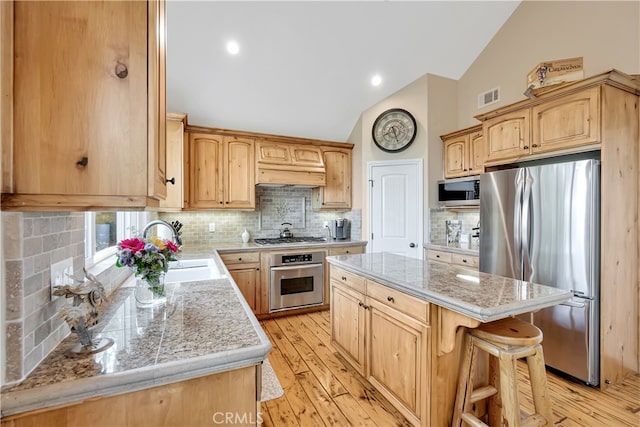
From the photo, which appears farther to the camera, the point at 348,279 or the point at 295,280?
the point at 295,280

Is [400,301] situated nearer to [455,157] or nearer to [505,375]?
[505,375]

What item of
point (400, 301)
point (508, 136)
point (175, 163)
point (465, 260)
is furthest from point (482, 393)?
point (175, 163)

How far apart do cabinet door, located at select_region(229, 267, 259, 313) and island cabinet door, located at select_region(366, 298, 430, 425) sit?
6.20 ft

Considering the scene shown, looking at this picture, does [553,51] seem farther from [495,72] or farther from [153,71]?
[153,71]

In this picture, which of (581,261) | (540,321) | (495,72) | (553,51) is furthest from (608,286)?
(495,72)

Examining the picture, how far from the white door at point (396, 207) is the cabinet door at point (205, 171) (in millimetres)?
2101

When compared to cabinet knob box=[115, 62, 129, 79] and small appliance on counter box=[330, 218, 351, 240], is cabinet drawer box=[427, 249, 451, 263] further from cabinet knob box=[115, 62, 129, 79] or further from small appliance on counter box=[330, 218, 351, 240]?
cabinet knob box=[115, 62, 129, 79]

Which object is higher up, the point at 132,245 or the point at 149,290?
the point at 132,245

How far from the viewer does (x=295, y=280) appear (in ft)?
12.3

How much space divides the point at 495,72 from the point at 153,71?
3.95 m

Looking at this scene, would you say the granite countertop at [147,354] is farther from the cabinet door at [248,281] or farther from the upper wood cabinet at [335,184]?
the upper wood cabinet at [335,184]

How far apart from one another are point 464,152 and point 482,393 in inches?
106

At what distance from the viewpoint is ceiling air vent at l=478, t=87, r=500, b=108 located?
11.3 ft

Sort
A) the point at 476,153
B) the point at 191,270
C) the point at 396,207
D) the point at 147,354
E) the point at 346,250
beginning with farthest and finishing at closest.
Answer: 1. the point at 346,250
2. the point at 396,207
3. the point at 476,153
4. the point at 191,270
5. the point at 147,354
